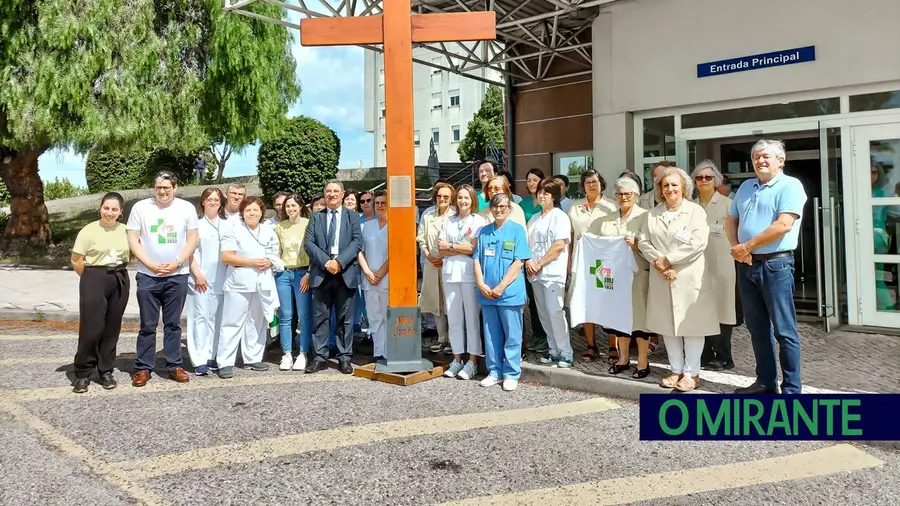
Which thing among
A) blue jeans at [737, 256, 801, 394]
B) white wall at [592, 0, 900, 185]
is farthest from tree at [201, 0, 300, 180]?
blue jeans at [737, 256, 801, 394]

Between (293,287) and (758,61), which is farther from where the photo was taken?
(758,61)

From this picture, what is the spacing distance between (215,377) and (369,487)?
308 cm

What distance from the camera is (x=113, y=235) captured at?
5.30 m

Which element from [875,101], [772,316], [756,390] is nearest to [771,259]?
[772,316]

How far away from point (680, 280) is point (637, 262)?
1.86ft

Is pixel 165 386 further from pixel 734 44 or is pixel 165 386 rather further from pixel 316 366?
pixel 734 44

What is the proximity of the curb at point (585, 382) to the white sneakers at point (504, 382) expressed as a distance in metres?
0.24

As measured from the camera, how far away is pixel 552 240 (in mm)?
5680

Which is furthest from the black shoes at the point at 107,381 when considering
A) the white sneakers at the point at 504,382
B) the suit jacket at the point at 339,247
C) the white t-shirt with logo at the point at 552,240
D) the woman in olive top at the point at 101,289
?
the white t-shirt with logo at the point at 552,240

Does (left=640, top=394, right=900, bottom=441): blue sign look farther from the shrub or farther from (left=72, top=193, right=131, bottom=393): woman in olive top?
the shrub

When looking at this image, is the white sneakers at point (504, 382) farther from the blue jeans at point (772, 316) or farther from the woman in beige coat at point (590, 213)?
the blue jeans at point (772, 316)

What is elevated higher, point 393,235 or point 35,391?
point 393,235

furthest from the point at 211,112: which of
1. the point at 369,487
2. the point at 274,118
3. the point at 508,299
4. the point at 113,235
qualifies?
the point at 369,487

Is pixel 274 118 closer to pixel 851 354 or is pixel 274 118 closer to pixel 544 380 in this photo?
pixel 544 380
